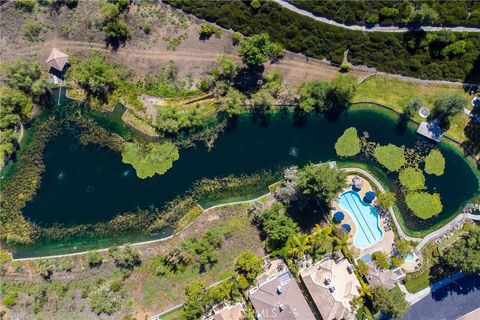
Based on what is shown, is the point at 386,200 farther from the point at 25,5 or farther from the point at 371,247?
the point at 25,5

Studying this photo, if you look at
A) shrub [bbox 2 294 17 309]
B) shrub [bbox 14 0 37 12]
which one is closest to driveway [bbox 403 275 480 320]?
shrub [bbox 2 294 17 309]

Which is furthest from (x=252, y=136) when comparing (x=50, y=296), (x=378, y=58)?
(x=50, y=296)

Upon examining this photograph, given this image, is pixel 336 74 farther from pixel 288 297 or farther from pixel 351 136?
pixel 288 297

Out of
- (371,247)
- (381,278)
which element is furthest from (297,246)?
(381,278)

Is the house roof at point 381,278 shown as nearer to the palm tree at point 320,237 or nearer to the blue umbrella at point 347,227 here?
the blue umbrella at point 347,227

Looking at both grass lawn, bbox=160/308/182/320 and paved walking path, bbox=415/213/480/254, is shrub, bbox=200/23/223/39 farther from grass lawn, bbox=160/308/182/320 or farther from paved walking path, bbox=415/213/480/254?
paved walking path, bbox=415/213/480/254

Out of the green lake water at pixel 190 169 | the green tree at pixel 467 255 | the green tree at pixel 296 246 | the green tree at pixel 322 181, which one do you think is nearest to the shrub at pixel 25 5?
the green lake water at pixel 190 169
